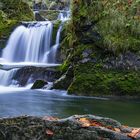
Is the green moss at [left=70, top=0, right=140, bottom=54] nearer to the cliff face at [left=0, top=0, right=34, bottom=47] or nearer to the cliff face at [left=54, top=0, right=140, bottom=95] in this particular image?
the cliff face at [left=54, top=0, right=140, bottom=95]

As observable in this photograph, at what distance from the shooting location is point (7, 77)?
1752 cm

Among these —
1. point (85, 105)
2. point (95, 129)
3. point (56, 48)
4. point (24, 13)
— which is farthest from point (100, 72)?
point (24, 13)

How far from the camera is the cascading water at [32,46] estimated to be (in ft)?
68.6

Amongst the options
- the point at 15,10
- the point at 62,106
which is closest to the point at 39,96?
the point at 62,106

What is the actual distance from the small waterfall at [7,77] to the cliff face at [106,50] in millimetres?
2458

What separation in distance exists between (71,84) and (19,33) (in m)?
8.22

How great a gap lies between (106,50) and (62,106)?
412 centimetres

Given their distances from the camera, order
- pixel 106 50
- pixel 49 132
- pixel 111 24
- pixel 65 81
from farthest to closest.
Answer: pixel 65 81, pixel 106 50, pixel 111 24, pixel 49 132

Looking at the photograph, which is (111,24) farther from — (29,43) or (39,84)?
(29,43)

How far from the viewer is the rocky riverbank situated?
374 centimetres

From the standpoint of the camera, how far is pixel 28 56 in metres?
21.2

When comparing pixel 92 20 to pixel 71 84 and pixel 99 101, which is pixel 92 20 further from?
pixel 99 101

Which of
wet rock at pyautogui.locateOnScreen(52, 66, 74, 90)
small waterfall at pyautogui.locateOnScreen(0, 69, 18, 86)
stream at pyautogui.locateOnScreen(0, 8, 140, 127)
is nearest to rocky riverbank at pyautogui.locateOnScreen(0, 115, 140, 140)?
stream at pyautogui.locateOnScreen(0, 8, 140, 127)

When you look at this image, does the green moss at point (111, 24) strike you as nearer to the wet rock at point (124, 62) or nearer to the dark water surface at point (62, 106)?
the wet rock at point (124, 62)
